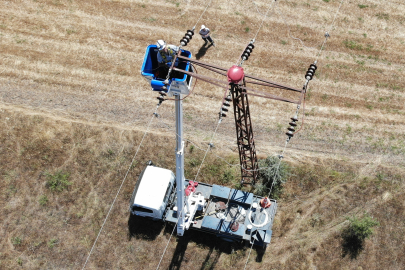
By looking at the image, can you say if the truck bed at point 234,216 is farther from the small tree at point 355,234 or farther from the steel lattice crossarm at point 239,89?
the small tree at point 355,234

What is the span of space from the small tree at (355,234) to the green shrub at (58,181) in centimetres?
1608

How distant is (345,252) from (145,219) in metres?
11.1

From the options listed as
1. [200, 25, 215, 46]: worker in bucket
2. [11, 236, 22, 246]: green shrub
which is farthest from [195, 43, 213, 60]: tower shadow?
[11, 236, 22, 246]: green shrub

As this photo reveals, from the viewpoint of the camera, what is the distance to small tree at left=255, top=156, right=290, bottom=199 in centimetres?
1761

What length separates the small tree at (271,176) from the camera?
1761cm

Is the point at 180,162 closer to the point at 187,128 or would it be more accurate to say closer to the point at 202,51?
the point at 187,128

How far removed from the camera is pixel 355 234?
53.6 feet

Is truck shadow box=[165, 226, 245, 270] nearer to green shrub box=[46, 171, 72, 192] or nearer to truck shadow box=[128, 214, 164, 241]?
truck shadow box=[128, 214, 164, 241]

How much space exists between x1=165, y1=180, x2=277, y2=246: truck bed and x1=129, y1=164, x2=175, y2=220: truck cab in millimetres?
818

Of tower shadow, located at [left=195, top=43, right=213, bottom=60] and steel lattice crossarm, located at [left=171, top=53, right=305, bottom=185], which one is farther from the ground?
steel lattice crossarm, located at [left=171, top=53, right=305, bottom=185]

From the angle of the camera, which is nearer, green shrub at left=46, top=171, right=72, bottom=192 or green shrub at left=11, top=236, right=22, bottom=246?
Answer: green shrub at left=11, top=236, right=22, bottom=246

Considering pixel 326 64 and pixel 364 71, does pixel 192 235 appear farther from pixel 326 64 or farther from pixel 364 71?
pixel 364 71

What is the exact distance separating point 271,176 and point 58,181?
1260 centimetres

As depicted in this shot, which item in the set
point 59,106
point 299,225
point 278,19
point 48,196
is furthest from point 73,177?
point 278,19
